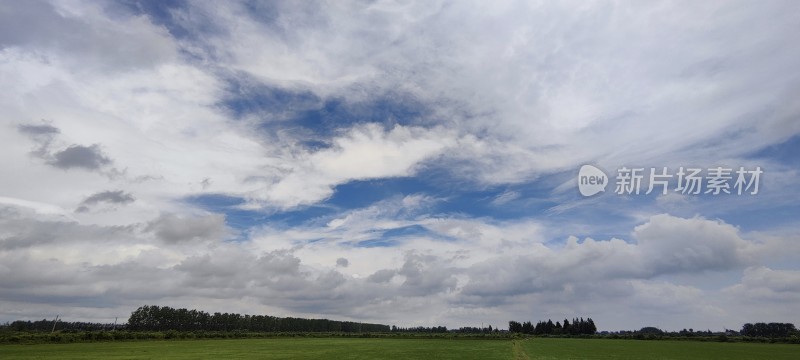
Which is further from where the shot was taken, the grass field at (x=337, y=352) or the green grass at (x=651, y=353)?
the green grass at (x=651, y=353)

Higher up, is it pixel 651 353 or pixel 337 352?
pixel 337 352

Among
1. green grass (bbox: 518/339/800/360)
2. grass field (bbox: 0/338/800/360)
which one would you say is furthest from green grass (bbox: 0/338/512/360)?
green grass (bbox: 518/339/800/360)

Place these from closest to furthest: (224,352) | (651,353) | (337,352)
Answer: (224,352) < (337,352) < (651,353)

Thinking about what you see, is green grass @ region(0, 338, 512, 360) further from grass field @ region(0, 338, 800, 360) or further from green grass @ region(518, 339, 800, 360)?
green grass @ region(518, 339, 800, 360)

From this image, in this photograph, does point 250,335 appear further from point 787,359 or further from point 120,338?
point 787,359

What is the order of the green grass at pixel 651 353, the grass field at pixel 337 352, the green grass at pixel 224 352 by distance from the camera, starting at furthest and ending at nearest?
the green grass at pixel 651 353
the grass field at pixel 337 352
the green grass at pixel 224 352

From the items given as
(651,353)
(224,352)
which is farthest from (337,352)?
(651,353)

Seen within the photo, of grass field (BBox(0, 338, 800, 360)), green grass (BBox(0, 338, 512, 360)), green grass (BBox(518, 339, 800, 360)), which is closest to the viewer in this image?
green grass (BBox(0, 338, 512, 360))

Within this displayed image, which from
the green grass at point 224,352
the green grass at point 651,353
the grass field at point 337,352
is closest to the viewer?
the green grass at point 224,352

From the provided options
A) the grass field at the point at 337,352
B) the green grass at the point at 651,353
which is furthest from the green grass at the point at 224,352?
the green grass at the point at 651,353

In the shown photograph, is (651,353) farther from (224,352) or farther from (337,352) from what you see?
(224,352)

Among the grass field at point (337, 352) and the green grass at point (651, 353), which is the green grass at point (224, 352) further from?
the green grass at point (651, 353)

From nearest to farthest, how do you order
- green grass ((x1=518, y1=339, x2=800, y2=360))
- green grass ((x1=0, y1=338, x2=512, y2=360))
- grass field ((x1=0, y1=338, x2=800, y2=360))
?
green grass ((x1=0, y1=338, x2=512, y2=360)) → grass field ((x1=0, y1=338, x2=800, y2=360)) → green grass ((x1=518, y1=339, x2=800, y2=360))

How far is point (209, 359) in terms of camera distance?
5372 centimetres
